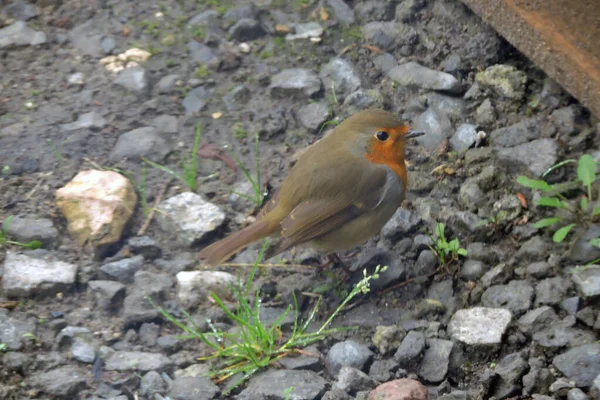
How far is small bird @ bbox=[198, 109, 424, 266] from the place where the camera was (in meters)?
3.71

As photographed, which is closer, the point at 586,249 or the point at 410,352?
the point at 410,352

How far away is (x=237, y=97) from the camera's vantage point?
4.67 meters

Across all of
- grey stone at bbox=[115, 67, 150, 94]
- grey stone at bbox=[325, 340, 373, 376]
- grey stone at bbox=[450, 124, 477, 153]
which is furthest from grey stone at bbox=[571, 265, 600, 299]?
grey stone at bbox=[115, 67, 150, 94]

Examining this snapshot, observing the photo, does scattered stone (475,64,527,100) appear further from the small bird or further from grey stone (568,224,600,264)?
grey stone (568,224,600,264)

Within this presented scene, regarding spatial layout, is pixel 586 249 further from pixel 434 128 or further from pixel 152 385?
pixel 152 385

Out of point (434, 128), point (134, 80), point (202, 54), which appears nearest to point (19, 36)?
point (134, 80)

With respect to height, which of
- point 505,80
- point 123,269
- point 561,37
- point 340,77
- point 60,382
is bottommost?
point 123,269

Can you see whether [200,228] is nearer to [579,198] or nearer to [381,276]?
[381,276]

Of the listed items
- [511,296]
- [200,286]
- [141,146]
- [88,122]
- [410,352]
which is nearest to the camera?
[410,352]

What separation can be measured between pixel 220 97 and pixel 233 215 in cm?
88

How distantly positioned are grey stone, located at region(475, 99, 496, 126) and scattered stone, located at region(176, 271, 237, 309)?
1.47 m

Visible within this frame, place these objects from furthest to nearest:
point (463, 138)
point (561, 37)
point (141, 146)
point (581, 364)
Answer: point (141, 146)
point (463, 138)
point (561, 37)
point (581, 364)

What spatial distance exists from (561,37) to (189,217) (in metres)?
1.95

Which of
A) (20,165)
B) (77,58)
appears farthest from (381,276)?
(77,58)
